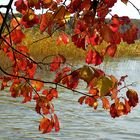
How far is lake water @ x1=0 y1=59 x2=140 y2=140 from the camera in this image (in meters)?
8.38

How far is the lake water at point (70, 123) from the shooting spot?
27.5 ft

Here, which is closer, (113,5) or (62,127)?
(113,5)

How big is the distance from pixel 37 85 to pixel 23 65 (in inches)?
11.5

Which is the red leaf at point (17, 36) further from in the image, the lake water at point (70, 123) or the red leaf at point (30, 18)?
the lake water at point (70, 123)

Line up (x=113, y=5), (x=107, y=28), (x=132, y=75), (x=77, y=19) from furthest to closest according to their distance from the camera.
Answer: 1. (x=132, y=75)
2. (x=77, y=19)
3. (x=113, y=5)
4. (x=107, y=28)

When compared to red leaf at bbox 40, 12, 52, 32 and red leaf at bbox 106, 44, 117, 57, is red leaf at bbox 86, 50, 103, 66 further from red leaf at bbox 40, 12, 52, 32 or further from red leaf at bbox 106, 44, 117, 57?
red leaf at bbox 40, 12, 52, 32

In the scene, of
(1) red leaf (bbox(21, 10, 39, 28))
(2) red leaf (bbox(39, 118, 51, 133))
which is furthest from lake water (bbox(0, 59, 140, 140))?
(1) red leaf (bbox(21, 10, 39, 28))

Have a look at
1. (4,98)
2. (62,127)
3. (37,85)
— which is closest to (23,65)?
(37,85)

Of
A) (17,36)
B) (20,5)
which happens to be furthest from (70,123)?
(20,5)

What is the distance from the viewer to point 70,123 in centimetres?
951

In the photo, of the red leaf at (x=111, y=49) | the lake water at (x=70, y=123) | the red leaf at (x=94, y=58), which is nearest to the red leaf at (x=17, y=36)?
the red leaf at (x=94, y=58)

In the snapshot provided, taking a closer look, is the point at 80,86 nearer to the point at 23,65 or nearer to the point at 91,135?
the point at 91,135

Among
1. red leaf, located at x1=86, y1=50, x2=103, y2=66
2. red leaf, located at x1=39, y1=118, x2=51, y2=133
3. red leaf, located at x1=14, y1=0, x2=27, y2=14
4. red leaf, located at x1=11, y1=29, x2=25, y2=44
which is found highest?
red leaf, located at x1=14, y1=0, x2=27, y2=14

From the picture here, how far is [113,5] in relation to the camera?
2.32 metres
